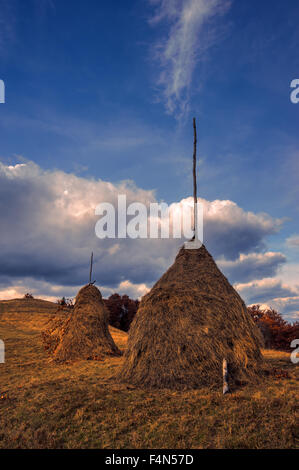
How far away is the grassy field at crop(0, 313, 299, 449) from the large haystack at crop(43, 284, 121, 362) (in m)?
5.94

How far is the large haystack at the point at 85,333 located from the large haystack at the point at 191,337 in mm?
7027

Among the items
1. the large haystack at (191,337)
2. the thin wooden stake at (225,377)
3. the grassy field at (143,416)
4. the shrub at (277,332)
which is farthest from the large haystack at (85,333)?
the shrub at (277,332)

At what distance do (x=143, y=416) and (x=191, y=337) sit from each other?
366 centimetres

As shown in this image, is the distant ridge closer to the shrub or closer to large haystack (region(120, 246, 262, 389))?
the shrub

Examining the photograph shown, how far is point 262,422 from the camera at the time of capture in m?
6.78

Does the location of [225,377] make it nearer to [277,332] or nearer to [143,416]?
[143,416]

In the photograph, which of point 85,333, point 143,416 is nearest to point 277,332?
point 85,333

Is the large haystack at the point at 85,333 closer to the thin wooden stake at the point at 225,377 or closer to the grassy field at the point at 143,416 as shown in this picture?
the grassy field at the point at 143,416

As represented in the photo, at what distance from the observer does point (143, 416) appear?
7.41 m

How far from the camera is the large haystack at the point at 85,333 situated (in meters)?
17.5

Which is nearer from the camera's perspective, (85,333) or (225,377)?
(225,377)

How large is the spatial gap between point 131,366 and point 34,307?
4552 cm
